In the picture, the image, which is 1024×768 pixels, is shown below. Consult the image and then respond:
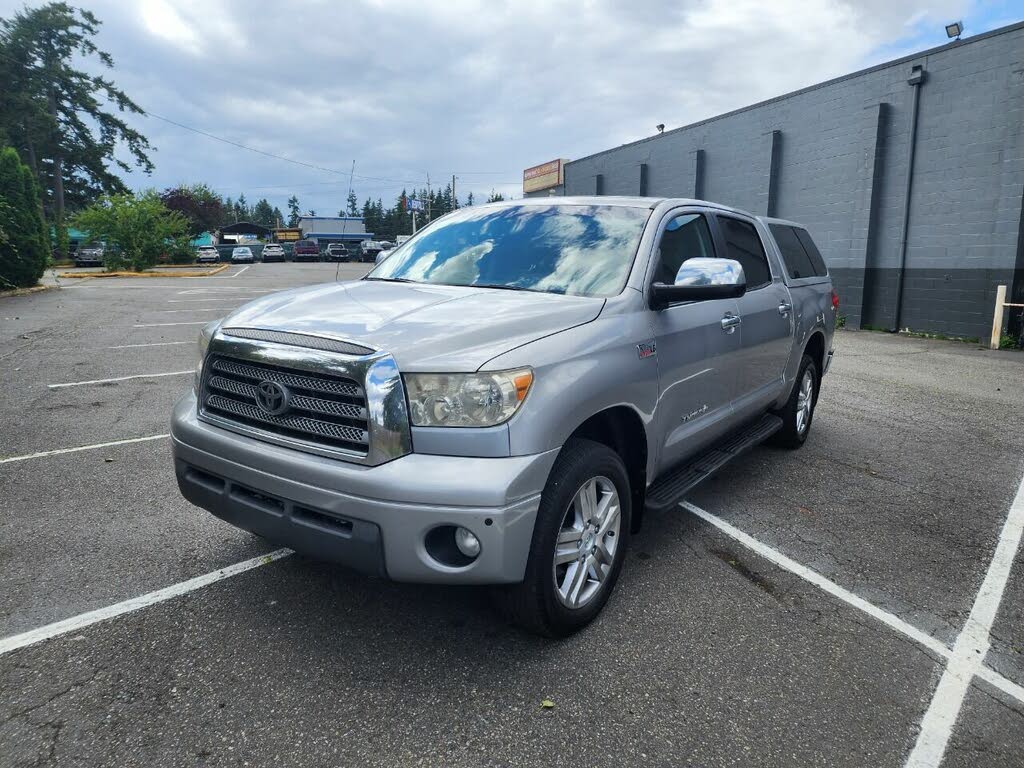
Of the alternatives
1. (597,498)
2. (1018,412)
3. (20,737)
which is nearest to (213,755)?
(20,737)

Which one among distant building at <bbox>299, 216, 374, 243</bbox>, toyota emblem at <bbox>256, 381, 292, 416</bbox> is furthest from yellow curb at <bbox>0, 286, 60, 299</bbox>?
distant building at <bbox>299, 216, 374, 243</bbox>

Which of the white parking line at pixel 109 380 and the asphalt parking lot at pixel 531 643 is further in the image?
the white parking line at pixel 109 380

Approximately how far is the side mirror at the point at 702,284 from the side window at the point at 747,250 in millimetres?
1188

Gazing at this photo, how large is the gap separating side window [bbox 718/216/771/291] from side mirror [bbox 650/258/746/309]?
119 cm

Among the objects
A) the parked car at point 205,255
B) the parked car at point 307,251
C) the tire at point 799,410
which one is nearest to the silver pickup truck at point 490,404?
the tire at point 799,410

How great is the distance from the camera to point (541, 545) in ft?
8.55

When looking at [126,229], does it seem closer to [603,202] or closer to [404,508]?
[603,202]

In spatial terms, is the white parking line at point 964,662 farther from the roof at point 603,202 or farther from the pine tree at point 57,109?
the pine tree at point 57,109

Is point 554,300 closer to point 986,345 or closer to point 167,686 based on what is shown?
point 167,686

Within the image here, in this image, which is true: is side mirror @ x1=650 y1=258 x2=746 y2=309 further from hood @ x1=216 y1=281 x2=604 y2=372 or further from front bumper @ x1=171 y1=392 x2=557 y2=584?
front bumper @ x1=171 y1=392 x2=557 y2=584

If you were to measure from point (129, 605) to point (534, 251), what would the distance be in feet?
8.48

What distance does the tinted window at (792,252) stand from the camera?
5.61 meters

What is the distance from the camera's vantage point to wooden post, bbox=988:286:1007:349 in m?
12.9

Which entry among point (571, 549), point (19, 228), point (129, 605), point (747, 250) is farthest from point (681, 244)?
point (19, 228)
